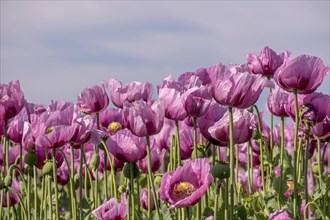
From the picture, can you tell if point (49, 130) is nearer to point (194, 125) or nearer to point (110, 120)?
point (194, 125)

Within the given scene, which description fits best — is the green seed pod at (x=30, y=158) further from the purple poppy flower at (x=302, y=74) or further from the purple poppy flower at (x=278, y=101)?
the purple poppy flower at (x=302, y=74)

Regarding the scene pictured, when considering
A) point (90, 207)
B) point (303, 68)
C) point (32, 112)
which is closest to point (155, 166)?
point (90, 207)

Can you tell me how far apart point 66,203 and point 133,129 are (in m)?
3.15

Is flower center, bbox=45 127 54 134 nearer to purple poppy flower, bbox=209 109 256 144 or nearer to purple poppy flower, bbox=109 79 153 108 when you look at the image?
purple poppy flower, bbox=109 79 153 108

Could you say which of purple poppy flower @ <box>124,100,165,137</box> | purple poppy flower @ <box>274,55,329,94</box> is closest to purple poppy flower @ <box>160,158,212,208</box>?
purple poppy flower @ <box>124,100,165,137</box>

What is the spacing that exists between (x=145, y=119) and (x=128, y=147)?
22 centimetres

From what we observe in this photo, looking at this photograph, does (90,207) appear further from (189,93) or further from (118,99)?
(189,93)

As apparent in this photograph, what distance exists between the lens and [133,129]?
2.65m

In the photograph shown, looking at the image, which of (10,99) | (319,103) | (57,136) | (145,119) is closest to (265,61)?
(319,103)

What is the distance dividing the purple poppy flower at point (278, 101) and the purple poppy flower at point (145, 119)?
2.12 ft

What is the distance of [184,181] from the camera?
2.45m

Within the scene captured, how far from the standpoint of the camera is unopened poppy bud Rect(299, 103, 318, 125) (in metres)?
2.75

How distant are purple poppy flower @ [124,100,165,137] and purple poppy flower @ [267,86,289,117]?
0.65 m

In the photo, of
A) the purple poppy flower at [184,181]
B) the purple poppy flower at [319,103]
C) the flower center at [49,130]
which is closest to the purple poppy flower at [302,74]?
the purple poppy flower at [319,103]
